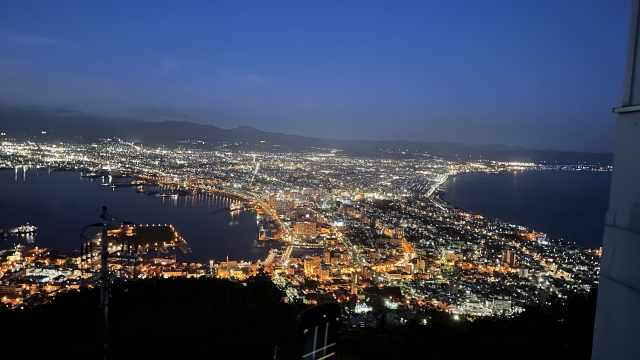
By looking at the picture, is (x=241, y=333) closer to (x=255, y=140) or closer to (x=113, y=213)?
(x=113, y=213)

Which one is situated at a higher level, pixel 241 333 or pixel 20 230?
pixel 241 333

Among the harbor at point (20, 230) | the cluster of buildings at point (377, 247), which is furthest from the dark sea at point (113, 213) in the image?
the cluster of buildings at point (377, 247)

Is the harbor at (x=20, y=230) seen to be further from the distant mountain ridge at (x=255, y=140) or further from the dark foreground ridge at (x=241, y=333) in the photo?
the distant mountain ridge at (x=255, y=140)

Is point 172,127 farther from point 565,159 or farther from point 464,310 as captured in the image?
point 464,310

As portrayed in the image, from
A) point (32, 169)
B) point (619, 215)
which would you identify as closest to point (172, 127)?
point (32, 169)

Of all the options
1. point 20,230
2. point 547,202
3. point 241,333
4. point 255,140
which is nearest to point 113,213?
point 20,230

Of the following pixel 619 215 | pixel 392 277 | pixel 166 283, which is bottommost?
pixel 392 277

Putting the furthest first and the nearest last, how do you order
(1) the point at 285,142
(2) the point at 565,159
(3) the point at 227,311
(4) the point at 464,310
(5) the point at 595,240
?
(1) the point at 285,142
(2) the point at 565,159
(5) the point at 595,240
(4) the point at 464,310
(3) the point at 227,311
